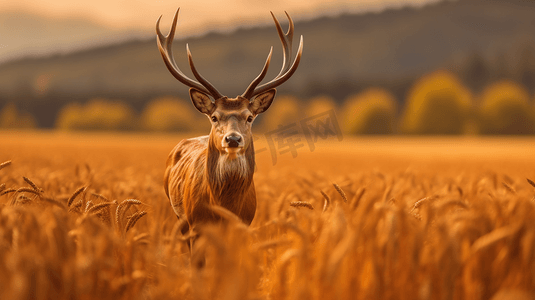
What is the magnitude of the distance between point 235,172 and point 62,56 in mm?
182111

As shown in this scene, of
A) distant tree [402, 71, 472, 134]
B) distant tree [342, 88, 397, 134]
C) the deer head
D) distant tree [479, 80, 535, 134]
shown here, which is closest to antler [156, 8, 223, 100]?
the deer head

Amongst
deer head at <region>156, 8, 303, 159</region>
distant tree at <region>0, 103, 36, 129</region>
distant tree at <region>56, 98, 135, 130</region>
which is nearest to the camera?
deer head at <region>156, 8, 303, 159</region>

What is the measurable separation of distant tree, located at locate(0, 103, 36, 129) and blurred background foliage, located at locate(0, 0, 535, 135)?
0.86 ft

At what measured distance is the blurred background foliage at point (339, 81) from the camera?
72.2m

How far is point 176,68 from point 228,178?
1.84 m

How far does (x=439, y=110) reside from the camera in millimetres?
71125


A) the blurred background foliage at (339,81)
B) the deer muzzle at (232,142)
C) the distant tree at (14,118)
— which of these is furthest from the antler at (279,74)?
the distant tree at (14,118)

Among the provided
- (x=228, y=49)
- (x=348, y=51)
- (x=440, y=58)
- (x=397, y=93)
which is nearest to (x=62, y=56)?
(x=228, y=49)

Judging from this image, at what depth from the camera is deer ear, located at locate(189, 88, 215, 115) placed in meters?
4.53

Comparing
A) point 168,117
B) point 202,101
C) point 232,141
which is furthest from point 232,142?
point 168,117

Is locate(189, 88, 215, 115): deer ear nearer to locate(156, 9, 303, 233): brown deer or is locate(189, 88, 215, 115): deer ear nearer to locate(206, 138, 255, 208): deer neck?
locate(156, 9, 303, 233): brown deer

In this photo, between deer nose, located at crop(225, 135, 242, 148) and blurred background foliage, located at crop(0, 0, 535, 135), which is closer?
deer nose, located at crop(225, 135, 242, 148)

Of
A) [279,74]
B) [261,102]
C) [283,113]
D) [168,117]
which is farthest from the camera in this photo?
[168,117]

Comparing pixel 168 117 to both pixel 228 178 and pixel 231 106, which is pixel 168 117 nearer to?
pixel 231 106
